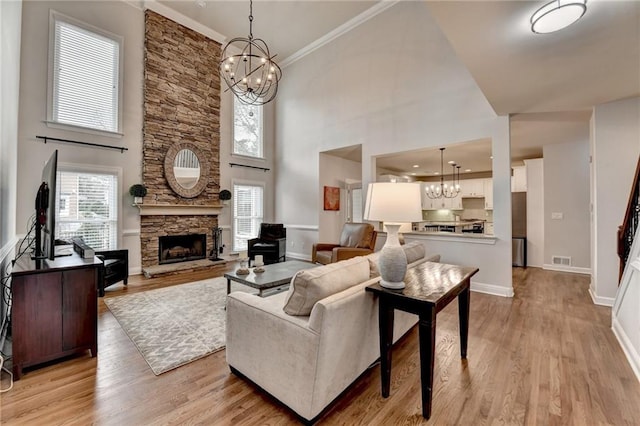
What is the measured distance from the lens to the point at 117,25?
5.12 meters

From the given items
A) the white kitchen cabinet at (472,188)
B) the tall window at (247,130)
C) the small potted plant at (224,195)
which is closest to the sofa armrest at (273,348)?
the small potted plant at (224,195)

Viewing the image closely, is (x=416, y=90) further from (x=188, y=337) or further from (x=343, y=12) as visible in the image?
(x=188, y=337)

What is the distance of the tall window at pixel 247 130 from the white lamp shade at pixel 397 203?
575 cm

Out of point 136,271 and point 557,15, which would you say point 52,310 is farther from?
point 557,15

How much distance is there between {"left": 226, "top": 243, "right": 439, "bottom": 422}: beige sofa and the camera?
152 centimetres

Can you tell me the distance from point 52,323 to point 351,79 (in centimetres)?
610

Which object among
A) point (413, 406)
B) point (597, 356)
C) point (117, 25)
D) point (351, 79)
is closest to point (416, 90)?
point (351, 79)

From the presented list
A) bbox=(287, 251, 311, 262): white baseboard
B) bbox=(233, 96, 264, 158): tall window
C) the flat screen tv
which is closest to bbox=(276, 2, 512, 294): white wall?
Answer: bbox=(287, 251, 311, 262): white baseboard

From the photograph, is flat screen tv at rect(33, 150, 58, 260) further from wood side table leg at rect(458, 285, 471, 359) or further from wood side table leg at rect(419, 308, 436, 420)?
wood side table leg at rect(458, 285, 471, 359)

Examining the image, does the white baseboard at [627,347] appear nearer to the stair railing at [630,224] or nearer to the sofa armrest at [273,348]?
the stair railing at [630,224]

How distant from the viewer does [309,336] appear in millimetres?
1512

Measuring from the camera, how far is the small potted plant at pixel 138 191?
5031mm

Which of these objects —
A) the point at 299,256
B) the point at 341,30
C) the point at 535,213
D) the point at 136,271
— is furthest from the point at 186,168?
the point at 535,213

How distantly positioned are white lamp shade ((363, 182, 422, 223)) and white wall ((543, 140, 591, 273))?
223 inches
